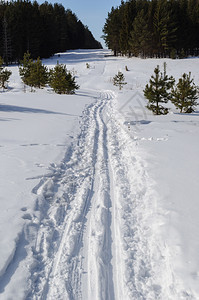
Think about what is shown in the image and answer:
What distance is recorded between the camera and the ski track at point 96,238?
8.06 ft

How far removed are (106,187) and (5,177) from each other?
89.2 inches

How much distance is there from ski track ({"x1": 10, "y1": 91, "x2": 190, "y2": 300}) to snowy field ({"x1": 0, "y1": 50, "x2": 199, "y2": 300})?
1cm

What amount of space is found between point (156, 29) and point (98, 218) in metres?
56.7

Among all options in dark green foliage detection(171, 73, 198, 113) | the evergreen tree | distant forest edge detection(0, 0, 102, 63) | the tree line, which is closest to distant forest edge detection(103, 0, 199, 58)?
the evergreen tree

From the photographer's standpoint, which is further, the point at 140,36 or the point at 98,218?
the point at 140,36

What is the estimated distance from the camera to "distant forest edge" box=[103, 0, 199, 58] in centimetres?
4847

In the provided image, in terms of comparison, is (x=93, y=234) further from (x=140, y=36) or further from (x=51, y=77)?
(x=140, y=36)

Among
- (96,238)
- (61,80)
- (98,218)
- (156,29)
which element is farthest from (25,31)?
(96,238)

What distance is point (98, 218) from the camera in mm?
3646

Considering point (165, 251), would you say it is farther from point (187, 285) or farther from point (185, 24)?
point (185, 24)

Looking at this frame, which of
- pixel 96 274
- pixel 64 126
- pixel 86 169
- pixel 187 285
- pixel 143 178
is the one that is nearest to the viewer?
pixel 187 285

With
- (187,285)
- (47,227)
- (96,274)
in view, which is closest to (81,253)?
(96,274)

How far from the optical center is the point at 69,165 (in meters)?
5.83

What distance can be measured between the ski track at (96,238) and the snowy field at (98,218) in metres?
0.01
